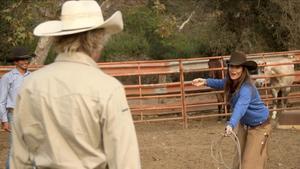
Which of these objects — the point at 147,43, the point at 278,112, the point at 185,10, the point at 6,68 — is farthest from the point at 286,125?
the point at 185,10

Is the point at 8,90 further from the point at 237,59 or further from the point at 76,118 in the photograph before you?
the point at 76,118

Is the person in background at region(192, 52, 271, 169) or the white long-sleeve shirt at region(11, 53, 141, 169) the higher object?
the white long-sleeve shirt at region(11, 53, 141, 169)

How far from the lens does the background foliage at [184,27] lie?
1317cm

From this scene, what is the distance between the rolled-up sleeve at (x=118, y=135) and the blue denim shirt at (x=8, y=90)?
4.31 m

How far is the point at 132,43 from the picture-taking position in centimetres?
2320

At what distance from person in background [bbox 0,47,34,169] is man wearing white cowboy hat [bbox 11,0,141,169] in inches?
156

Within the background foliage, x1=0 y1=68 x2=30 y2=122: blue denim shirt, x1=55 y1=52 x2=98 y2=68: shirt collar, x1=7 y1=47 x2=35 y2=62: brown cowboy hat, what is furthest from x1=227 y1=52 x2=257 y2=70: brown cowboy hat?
the background foliage

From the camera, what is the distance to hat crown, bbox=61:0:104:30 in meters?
2.49

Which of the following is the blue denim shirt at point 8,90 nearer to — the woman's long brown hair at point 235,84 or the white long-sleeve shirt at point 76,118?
the woman's long brown hair at point 235,84

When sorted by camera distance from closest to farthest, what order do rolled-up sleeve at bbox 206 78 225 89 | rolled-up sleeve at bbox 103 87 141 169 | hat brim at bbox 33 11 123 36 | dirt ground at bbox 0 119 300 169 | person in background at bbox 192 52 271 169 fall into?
rolled-up sleeve at bbox 103 87 141 169 < hat brim at bbox 33 11 123 36 < person in background at bbox 192 52 271 169 < rolled-up sleeve at bbox 206 78 225 89 < dirt ground at bbox 0 119 300 169

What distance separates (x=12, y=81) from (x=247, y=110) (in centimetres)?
255

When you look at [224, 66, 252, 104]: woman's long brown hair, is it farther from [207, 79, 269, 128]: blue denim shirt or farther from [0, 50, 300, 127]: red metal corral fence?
[0, 50, 300, 127]: red metal corral fence

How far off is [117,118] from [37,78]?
381mm

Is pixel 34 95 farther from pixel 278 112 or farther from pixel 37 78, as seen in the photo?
pixel 278 112
